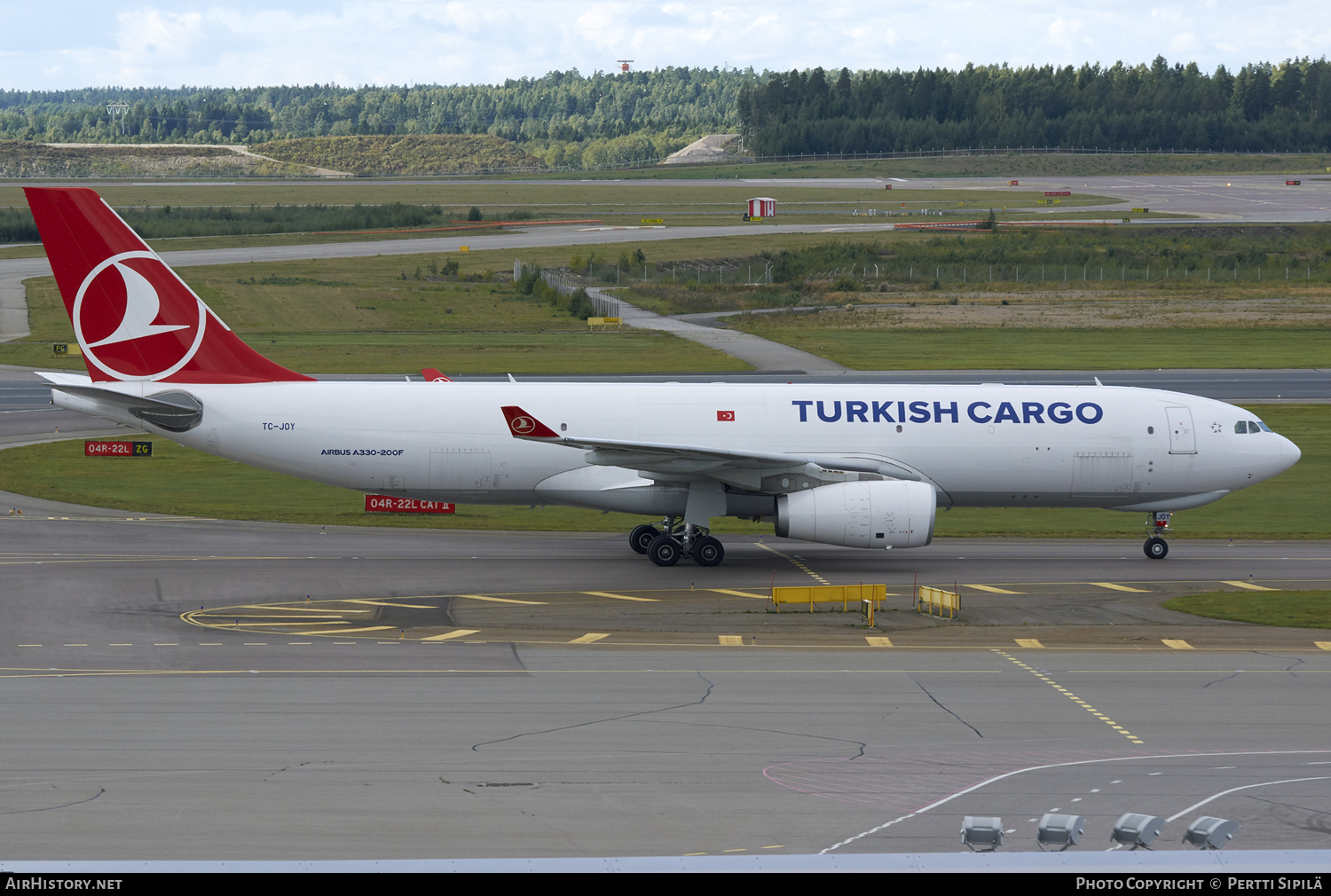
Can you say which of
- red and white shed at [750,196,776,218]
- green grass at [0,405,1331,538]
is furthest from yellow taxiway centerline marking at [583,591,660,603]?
red and white shed at [750,196,776,218]

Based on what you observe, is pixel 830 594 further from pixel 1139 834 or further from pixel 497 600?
pixel 1139 834

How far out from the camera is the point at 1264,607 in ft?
97.1

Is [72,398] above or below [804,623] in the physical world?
above

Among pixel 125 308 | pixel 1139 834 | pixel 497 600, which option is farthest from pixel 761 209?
pixel 1139 834

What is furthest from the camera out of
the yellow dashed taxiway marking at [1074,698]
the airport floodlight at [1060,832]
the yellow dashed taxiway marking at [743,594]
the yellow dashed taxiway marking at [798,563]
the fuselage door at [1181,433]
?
the fuselage door at [1181,433]

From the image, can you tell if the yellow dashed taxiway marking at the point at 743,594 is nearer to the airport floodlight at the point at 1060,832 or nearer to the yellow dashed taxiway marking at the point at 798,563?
the yellow dashed taxiway marking at the point at 798,563

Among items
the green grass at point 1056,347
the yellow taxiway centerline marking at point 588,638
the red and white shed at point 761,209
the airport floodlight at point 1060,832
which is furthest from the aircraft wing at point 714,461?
the red and white shed at point 761,209

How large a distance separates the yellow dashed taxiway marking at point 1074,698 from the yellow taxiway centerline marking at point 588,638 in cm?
802

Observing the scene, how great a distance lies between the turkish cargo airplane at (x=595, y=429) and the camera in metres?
34.7

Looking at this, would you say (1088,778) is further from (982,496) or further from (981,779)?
(982,496)

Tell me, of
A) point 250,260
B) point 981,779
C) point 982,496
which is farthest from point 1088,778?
point 250,260

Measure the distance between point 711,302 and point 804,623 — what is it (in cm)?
7212

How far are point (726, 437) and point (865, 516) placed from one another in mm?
4849

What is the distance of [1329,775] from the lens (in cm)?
1783
